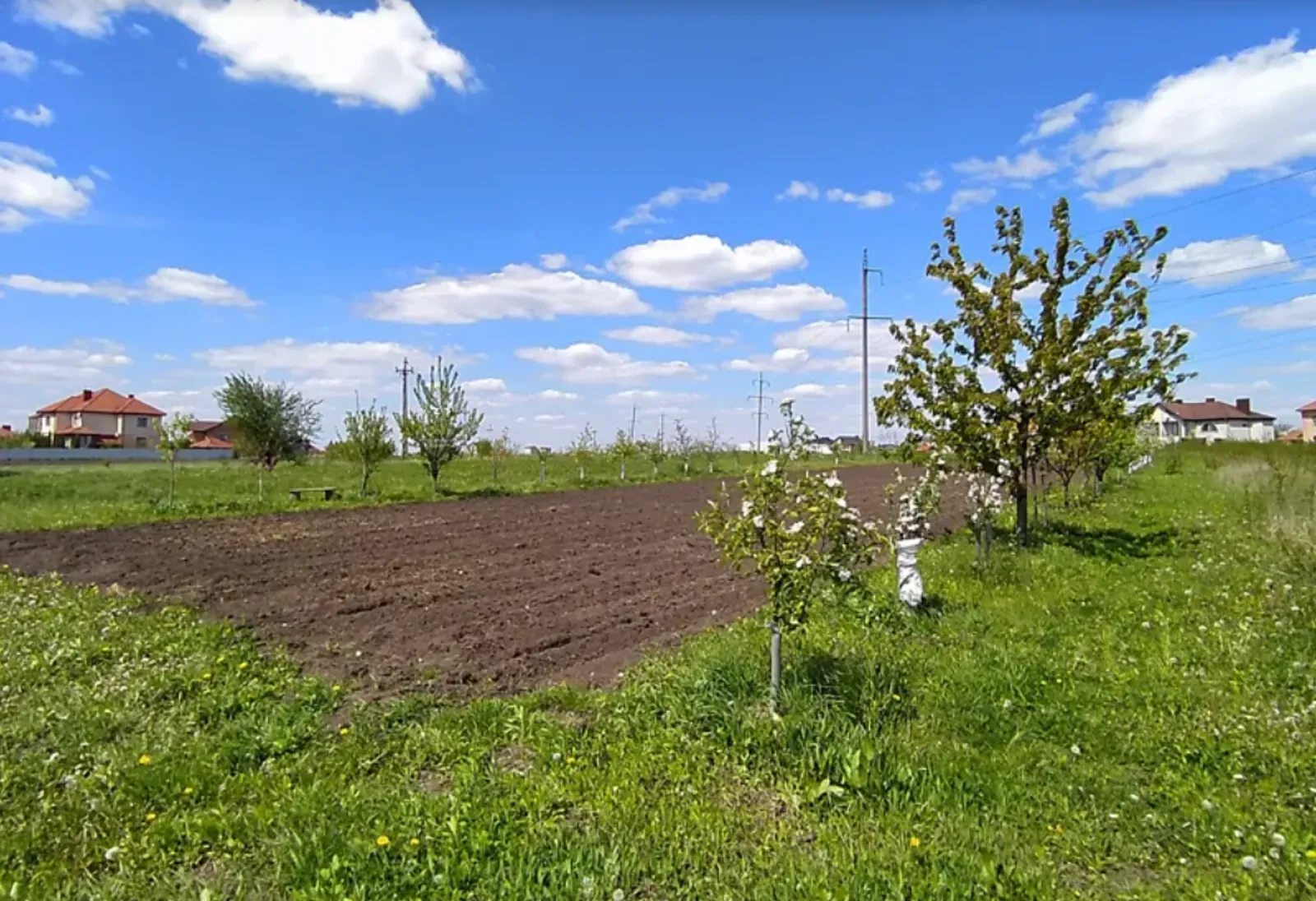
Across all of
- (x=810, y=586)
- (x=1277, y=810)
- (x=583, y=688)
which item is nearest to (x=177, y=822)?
(x=583, y=688)

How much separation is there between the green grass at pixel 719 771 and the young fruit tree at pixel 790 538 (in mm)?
476

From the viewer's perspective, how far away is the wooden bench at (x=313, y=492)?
1961cm

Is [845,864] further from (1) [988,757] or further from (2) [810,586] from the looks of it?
(2) [810,586]

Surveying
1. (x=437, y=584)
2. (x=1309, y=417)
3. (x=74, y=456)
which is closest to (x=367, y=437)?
(x=437, y=584)

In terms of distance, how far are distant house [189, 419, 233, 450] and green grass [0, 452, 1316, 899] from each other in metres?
54.7

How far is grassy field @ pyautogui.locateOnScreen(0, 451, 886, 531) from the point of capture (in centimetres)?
1664

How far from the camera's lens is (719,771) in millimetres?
3805

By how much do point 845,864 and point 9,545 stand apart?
563 inches

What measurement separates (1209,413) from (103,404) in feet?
352

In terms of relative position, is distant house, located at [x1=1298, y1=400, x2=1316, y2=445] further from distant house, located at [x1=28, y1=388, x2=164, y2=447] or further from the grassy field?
distant house, located at [x1=28, y1=388, x2=164, y2=447]

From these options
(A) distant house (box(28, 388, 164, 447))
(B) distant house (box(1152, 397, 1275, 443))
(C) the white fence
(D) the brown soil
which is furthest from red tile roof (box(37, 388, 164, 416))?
(B) distant house (box(1152, 397, 1275, 443))

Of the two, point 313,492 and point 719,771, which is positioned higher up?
point 313,492

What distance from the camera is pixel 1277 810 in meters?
3.30

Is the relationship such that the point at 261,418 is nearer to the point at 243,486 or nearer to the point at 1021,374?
the point at 243,486
